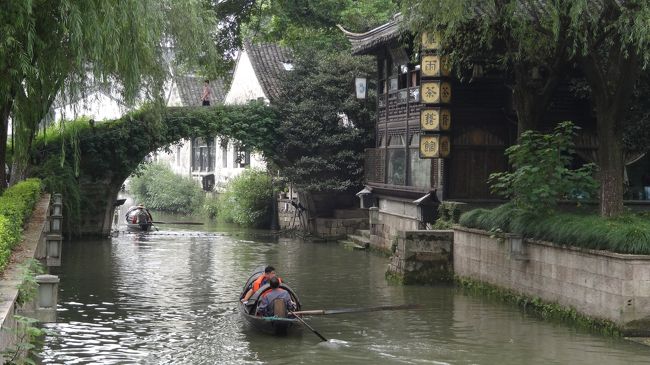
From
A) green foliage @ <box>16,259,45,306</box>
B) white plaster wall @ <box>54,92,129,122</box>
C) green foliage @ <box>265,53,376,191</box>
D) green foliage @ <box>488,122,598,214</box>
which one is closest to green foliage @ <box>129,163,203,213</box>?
white plaster wall @ <box>54,92,129,122</box>

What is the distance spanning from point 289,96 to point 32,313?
27.3m

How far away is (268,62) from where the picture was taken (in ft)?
147

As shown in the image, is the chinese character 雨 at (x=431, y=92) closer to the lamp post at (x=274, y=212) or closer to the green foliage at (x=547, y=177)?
the green foliage at (x=547, y=177)

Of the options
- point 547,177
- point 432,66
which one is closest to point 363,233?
point 432,66

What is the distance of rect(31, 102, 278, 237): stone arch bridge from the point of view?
34875 millimetres

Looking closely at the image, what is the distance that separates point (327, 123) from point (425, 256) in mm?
14160

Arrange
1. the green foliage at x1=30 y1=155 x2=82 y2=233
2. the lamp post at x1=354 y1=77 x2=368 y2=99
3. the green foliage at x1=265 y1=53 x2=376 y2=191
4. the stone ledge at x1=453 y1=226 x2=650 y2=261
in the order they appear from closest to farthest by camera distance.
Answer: the stone ledge at x1=453 y1=226 x2=650 y2=261 → the green foliage at x1=30 y1=155 x2=82 y2=233 → the lamp post at x1=354 y1=77 x2=368 y2=99 → the green foliage at x1=265 y1=53 x2=376 y2=191

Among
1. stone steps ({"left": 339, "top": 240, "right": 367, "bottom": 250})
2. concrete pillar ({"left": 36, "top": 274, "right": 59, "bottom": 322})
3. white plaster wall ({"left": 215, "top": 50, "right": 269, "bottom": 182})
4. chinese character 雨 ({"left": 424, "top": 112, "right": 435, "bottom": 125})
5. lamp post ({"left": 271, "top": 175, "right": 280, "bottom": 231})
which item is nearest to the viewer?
concrete pillar ({"left": 36, "top": 274, "right": 59, "bottom": 322})

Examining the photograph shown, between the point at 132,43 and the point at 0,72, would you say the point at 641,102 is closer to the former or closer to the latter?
the point at 132,43

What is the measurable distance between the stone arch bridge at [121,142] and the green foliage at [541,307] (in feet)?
52.3

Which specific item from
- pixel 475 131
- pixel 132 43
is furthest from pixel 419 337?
pixel 475 131

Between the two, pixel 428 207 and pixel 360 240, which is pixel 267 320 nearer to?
pixel 428 207

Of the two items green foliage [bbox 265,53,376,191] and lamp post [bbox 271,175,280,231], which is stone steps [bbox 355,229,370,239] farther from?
lamp post [bbox 271,175,280,231]

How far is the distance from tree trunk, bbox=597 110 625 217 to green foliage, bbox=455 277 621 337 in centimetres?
198
